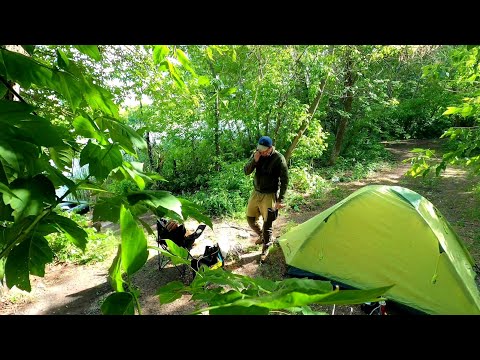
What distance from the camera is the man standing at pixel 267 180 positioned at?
4.57 meters

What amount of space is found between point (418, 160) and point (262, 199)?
2.31m

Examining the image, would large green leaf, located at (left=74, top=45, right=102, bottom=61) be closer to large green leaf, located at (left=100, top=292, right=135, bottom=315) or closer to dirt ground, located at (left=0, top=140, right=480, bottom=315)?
large green leaf, located at (left=100, top=292, right=135, bottom=315)

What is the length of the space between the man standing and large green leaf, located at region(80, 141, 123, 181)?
399 cm

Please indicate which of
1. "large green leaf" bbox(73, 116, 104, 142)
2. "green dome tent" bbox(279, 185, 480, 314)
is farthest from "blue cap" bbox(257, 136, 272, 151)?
"large green leaf" bbox(73, 116, 104, 142)

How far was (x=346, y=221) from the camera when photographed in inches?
169

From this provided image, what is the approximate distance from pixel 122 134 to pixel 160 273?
14.9 ft

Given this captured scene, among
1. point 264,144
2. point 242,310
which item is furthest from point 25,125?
point 264,144

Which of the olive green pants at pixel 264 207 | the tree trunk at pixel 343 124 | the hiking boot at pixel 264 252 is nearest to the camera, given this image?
the olive green pants at pixel 264 207

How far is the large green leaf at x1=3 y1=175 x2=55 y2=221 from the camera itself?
48 centimetres

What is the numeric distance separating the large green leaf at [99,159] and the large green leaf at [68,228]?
106 mm

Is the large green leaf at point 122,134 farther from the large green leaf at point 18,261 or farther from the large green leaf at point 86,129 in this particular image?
the large green leaf at point 18,261

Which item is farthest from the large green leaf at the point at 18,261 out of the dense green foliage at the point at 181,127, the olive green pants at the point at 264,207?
the olive green pants at the point at 264,207
